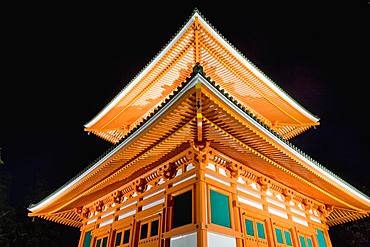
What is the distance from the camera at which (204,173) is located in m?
5.58

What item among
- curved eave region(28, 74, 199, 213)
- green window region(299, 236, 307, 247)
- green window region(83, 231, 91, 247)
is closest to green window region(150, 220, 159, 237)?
curved eave region(28, 74, 199, 213)

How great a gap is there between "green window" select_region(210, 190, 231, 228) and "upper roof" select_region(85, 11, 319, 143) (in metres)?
5.00

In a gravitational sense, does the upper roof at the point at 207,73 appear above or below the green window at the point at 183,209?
above

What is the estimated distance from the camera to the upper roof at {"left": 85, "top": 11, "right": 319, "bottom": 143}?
860 centimetres

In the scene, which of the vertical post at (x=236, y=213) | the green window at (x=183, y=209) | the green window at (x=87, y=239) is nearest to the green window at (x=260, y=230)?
the vertical post at (x=236, y=213)

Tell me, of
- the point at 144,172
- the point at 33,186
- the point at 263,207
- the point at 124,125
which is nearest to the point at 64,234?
the point at 33,186

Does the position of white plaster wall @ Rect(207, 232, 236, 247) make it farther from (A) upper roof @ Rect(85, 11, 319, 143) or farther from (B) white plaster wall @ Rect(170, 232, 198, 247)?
(A) upper roof @ Rect(85, 11, 319, 143)

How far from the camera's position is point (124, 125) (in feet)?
37.3

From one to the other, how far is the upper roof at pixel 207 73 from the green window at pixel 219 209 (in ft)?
16.4

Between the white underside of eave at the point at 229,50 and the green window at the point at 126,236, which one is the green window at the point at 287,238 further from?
the white underside of eave at the point at 229,50

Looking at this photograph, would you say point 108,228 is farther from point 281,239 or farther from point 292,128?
point 292,128

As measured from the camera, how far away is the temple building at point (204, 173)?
5.16 m

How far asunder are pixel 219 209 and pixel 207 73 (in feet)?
18.5

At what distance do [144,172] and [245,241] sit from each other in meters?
3.33
